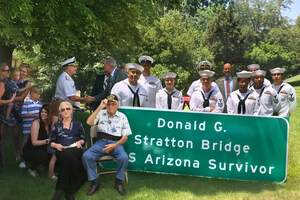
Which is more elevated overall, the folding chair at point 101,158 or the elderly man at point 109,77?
the elderly man at point 109,77

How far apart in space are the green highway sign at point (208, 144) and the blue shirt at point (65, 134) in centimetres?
96

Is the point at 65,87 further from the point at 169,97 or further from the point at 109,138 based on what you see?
the point at 169,97

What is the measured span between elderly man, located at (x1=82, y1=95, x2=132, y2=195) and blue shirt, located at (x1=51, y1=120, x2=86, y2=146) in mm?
295

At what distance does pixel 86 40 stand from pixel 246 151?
24.6 ft

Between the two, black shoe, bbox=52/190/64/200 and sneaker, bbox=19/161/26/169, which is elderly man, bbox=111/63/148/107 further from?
sneaker, bbox=19/161/26/169

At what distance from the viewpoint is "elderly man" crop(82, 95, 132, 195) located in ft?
18.4

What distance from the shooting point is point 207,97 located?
6.81m

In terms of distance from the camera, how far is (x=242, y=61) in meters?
46.1

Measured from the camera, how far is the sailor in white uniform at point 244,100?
6469 millimetres

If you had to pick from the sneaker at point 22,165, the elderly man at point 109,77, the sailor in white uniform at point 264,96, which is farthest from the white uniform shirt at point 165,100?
the sneaker at point 22,165

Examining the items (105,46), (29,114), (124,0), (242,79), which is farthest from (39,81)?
(242,79)

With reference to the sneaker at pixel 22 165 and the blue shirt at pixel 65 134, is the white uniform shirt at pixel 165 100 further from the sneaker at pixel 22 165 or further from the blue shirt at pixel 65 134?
the sneaker at pixel 22 165

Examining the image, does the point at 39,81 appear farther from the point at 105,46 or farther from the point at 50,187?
the point at 50,187

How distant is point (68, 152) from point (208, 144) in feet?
8.04
